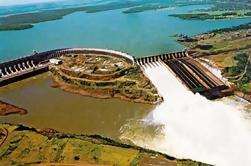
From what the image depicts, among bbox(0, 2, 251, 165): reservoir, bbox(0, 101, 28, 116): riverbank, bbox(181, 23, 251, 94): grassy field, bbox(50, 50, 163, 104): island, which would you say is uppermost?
bbox(181, 23, 251, 94): grassy field

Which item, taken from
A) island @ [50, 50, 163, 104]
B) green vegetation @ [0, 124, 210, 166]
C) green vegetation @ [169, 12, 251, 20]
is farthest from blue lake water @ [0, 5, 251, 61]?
green vegetation @ [0, 124, 210, 166]

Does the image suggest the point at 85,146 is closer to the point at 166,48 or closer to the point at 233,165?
the point at 233,165

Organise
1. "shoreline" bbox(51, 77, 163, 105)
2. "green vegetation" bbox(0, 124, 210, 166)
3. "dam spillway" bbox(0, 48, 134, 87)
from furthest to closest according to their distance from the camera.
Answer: "dam spillway" bbox(0, 48, 134, 87)
"shoreline" bbox(51, 77, 163, 105)
"green vegetation" bbox(0, 124, 210, 166)

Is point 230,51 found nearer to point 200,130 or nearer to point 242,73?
point 242,73

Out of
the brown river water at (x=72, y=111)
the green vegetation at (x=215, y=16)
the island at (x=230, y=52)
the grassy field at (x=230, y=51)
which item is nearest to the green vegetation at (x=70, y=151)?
the brown river water at (x=72, y=111)

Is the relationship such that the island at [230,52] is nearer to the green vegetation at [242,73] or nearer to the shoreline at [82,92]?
the green vegetation at [242,73]

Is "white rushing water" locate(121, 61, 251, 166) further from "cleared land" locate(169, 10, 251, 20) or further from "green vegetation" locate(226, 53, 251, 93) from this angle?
"cleared land" locate(169, 10, 251, 20)
